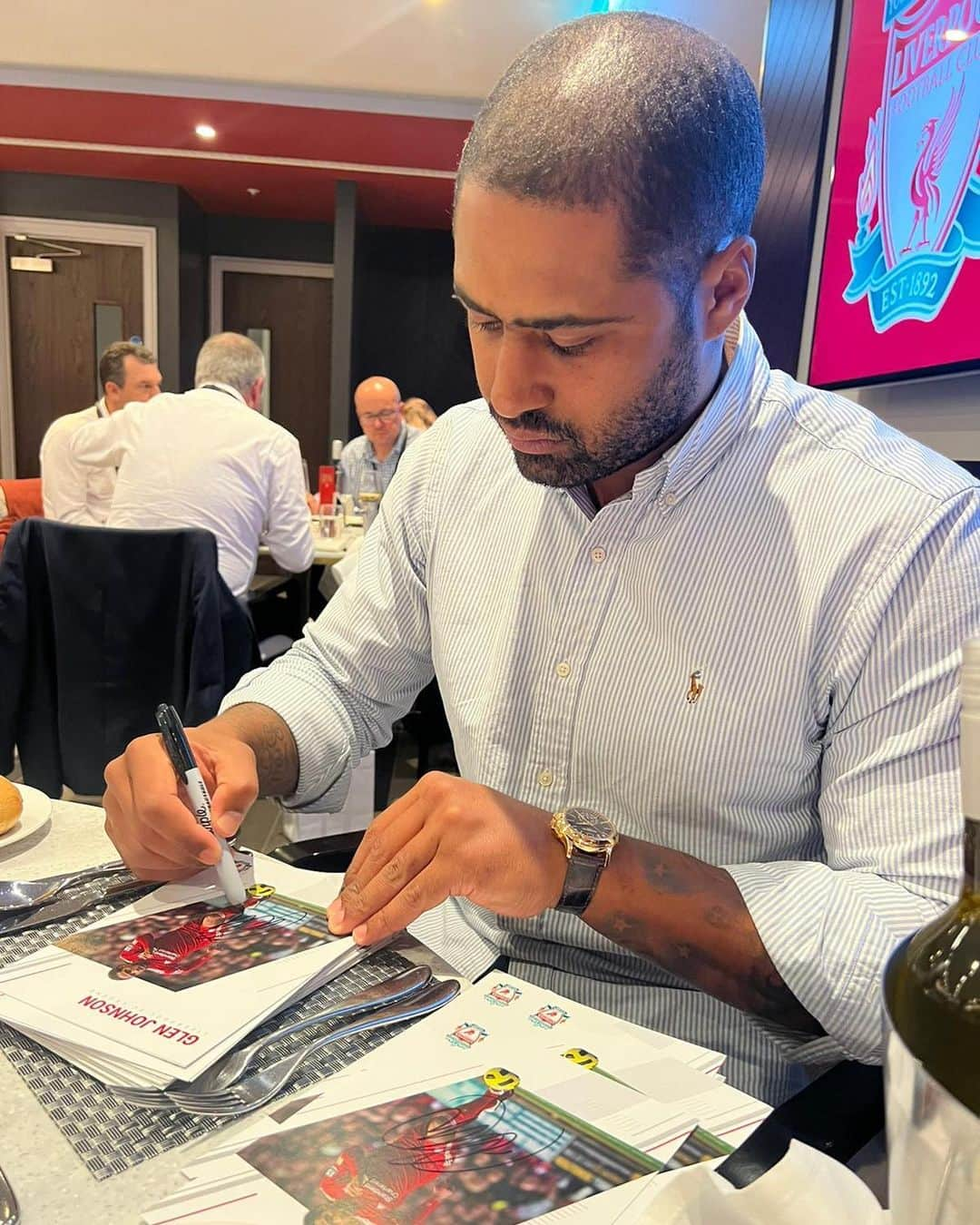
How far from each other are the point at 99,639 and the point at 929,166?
217 cm

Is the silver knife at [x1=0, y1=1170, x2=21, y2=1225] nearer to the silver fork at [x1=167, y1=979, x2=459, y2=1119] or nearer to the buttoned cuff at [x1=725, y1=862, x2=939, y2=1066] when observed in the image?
the silver fork at [x1=167, y1=979, x2=459, y2=1119]

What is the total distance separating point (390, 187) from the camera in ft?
22.0

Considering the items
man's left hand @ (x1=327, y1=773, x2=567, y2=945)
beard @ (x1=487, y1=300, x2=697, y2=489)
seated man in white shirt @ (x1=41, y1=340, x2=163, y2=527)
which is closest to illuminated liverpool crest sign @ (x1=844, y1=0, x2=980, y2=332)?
beard @ (x1=487, y1=300, x2=697, y2=489)

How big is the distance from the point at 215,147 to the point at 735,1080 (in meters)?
6.68

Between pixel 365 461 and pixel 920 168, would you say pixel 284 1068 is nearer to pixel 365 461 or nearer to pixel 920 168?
pixel 920 168

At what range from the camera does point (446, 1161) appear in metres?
0.50

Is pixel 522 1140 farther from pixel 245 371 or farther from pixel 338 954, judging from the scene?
pixel 245 371

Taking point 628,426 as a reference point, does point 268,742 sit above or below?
below

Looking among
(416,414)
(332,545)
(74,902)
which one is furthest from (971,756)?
(416,414)

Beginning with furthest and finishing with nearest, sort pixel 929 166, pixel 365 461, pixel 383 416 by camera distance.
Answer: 1. pixel 365 461
2. pixel 383 416
3. pixel 929 166

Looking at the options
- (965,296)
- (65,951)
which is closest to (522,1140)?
(65,951)

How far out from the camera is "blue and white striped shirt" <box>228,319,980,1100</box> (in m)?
0.80

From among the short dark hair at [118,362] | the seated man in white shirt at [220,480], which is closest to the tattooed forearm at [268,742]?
the seated man in white shirt at [220,480]

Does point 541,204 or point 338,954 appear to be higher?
point 541,204
